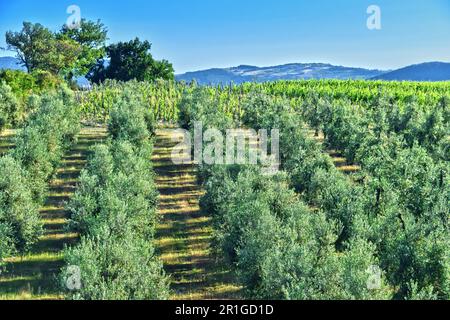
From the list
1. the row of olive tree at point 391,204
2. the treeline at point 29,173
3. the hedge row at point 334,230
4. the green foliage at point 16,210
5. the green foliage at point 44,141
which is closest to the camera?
the hedge row at point 334,230

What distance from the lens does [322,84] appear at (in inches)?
4980

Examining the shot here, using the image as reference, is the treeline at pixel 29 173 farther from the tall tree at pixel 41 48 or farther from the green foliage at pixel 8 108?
the tall tree at pixel 41 48

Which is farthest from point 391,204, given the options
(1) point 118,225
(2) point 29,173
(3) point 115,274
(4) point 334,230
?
(2) point 29,173

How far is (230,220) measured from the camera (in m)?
33.8

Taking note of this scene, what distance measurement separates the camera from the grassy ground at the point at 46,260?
32531 millimetres

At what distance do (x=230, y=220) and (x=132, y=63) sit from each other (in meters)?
100

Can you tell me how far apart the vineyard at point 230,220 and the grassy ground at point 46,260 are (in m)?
0.14

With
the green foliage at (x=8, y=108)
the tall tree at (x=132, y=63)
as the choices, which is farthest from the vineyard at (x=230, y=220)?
the tall tree at (x=132, y=63)

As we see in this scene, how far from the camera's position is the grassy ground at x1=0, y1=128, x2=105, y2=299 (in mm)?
32531

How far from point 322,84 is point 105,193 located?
100212mm

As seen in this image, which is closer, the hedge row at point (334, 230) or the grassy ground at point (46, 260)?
the hedge row at point (334, 230)

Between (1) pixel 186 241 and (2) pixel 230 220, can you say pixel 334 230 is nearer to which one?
(2) pixel 230 220
